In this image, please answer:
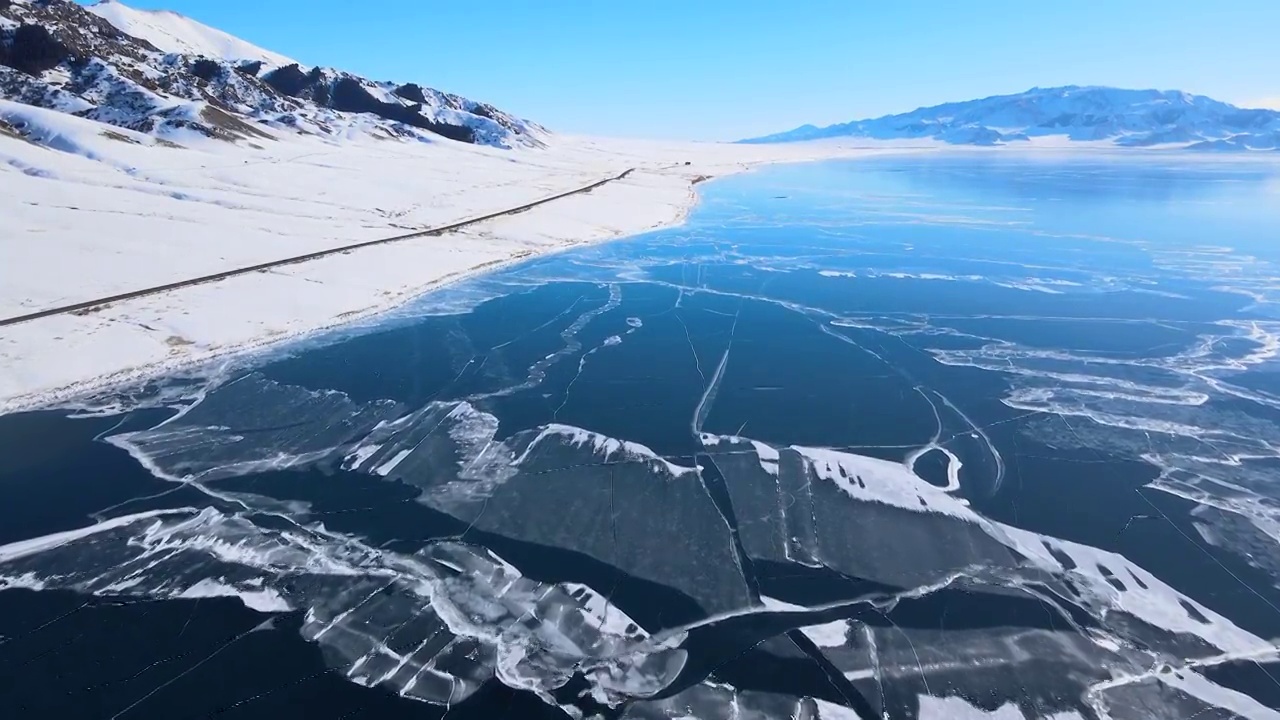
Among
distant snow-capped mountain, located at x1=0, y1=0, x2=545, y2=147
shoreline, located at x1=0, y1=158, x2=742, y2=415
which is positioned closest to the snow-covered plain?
shoreline, located at x1=0, y1=158, x2=742, y2=415

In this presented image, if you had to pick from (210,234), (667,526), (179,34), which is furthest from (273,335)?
(179,34)

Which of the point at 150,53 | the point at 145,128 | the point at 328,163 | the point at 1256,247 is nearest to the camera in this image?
the point at 1256,247

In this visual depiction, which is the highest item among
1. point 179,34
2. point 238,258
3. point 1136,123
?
point 179,34

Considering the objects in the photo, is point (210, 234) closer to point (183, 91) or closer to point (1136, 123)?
point (183, 91)

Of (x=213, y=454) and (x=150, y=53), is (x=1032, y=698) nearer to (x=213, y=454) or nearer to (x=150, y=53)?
(x=213, y=454)

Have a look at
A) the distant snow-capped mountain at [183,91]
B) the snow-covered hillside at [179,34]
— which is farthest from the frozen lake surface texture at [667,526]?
the snow-covered hillside at [179,34]

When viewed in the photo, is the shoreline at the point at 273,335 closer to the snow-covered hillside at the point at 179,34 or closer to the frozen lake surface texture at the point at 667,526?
the frozen lake surface texture at the point at 667,526

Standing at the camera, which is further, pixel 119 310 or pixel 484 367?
pixel 119 310

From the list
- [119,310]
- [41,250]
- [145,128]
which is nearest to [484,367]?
[119,310]
